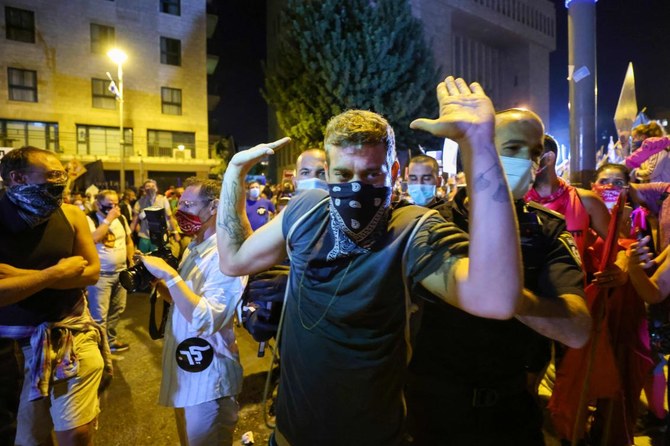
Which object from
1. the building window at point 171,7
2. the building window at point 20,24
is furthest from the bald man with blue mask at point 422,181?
the building window at point 171,7

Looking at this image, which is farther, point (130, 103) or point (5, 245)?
point (130, 103)

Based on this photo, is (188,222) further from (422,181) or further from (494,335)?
(422,181)

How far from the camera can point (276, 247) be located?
1816 millimetres

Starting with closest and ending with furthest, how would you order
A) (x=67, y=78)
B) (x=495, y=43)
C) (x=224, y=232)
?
1. (x=224, y=232)
2. (x=67, y=78)
3. (x=495, y=43)

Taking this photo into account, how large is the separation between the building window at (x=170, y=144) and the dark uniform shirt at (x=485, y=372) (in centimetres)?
3098

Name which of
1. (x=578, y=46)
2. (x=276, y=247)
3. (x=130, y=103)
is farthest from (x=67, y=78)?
(x=276, y=247)

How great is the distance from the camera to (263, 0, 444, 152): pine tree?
17469 mm

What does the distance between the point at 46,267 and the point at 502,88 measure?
39934 mm

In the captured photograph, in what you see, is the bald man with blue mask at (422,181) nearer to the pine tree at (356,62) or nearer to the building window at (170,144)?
the pine tree at (356,62)

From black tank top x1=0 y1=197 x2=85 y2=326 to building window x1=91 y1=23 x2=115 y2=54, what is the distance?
30.2 m

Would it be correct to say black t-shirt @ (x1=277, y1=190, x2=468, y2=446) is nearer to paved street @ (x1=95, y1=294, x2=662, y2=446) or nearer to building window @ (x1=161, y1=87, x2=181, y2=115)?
paved street @ (x1=95, y1=294, x2=662, y2=446)

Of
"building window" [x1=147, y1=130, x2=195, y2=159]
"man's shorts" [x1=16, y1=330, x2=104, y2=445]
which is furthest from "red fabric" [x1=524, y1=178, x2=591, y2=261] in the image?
"building window" [x1=147, y1=130, x2=195, y2=159]

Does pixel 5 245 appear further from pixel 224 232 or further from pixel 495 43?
pixel 495 43

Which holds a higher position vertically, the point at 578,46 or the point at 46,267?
the point at 578,46
